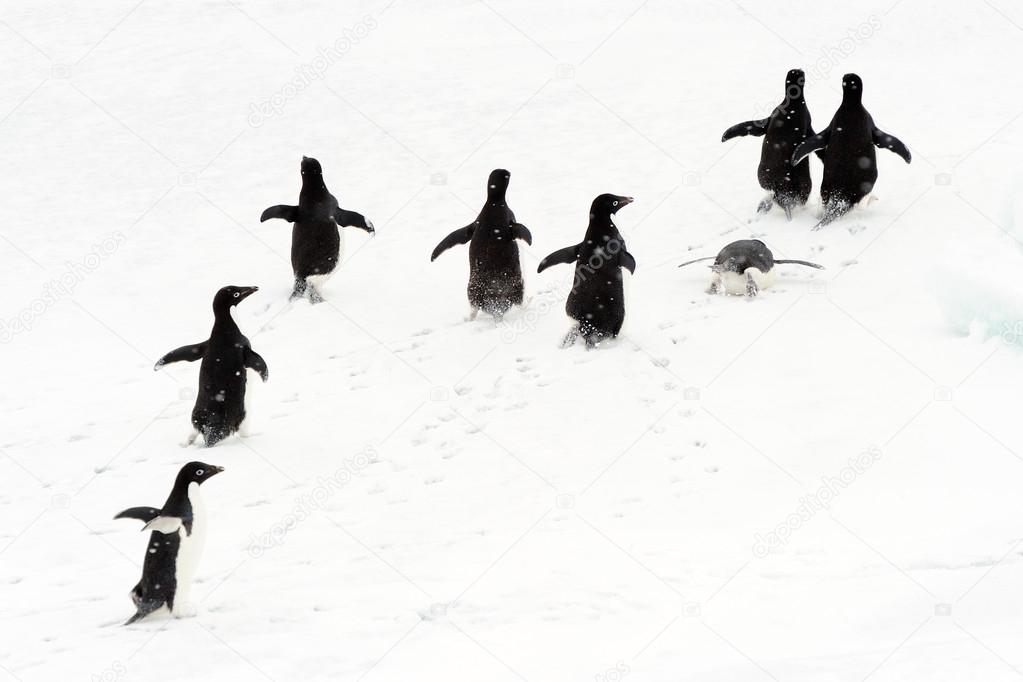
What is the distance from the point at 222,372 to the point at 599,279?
2.46 m

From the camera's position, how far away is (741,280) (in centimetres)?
857

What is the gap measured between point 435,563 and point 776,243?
16.2 feet

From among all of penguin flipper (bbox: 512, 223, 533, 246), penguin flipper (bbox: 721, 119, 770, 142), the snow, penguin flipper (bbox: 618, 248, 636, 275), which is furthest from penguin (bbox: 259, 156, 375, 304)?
penguin flipper (bbox: 721, 119, 770, 142)

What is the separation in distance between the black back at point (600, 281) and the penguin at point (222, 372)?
6.92ft

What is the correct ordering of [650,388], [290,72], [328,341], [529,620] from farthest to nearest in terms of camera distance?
1. [290,72]
2. [328,341]
3. [650,388]
4. [529,620]

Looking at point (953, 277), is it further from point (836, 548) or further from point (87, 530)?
point (87, 530)

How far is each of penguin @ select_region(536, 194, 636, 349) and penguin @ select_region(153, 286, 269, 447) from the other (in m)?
2.00

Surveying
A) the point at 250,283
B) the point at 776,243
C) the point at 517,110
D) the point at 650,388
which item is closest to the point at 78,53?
the point at 517,110

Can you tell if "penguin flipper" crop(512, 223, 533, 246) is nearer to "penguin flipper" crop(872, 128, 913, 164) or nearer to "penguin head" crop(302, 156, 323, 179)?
"penguin head" crop(302, 156, 323, 179)

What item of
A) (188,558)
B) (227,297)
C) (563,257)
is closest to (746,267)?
(563,257)

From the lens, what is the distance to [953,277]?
7.67 m

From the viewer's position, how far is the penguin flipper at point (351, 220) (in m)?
9.25

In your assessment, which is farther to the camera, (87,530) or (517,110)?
(517,110)

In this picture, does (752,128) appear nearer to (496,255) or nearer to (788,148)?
(788,148)
